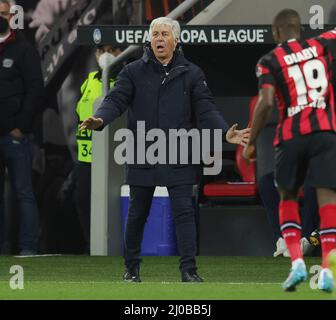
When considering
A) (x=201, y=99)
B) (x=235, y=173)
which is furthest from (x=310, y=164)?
(x=235, y=173)

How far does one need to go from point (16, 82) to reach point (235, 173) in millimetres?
2508

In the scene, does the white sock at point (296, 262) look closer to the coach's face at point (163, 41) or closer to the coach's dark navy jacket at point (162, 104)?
the coach's dark navy jacket at point (162, 104)

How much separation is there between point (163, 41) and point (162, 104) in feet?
1.49

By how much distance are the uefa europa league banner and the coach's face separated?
473 cm

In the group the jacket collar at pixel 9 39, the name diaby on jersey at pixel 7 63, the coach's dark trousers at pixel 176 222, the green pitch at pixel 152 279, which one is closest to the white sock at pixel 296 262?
the green pitch at pixel 152 279

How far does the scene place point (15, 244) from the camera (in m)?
15.8

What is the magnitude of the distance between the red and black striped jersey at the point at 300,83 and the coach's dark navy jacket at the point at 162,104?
1292mm

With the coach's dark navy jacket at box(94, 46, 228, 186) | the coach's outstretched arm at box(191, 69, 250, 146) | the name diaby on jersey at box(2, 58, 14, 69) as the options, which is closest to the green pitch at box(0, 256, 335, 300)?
the coach's dark navy jacket at box(94, 46, 228, 186)

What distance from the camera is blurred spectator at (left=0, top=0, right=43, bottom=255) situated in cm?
1451

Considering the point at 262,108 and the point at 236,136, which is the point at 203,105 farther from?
the point at 262,108

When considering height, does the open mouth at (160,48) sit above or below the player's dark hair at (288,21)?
above

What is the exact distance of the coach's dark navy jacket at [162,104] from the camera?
1086 cm

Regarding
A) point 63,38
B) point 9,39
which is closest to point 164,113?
point 9,39

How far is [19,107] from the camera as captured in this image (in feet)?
47.8
